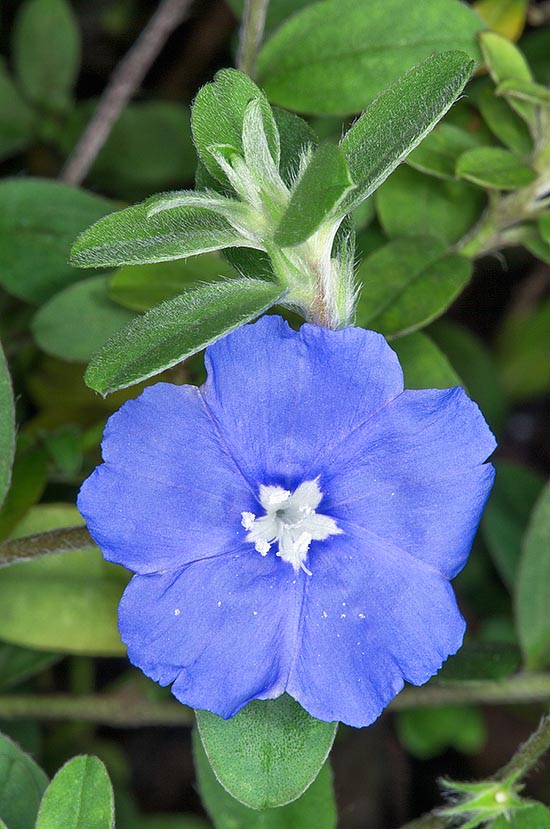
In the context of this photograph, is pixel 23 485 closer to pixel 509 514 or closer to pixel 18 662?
pixel 18 662

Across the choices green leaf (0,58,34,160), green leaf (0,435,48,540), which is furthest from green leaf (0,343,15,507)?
green leaf (0,58,34,160)

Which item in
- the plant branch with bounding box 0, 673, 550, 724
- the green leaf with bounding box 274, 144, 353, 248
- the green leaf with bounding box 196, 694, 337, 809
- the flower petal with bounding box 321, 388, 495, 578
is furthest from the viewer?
the plant branch with bounding box 0, 673, 550, 724

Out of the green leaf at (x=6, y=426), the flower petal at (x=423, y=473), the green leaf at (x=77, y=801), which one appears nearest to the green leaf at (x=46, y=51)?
the green leaf at (x=6, y=426)

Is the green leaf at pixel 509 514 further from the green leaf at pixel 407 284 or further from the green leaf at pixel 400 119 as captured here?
the green leaf at pixel 400 119

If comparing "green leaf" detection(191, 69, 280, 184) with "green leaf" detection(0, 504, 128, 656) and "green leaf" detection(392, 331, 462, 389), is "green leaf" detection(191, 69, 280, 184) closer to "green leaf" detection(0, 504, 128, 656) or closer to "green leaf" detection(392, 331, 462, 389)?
"green leaf" detection(392, 331, 462, 389)

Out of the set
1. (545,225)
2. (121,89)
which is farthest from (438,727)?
(121,89)

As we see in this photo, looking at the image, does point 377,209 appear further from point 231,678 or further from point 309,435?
point 231,678
